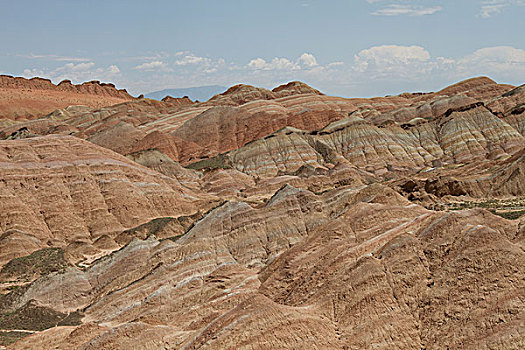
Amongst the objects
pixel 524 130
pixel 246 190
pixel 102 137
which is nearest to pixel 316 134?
pixel 246 190

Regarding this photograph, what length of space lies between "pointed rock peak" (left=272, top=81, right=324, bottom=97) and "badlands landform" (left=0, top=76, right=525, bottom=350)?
2754 inches

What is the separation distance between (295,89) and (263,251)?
13429cm

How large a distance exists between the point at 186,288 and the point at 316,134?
238 ft

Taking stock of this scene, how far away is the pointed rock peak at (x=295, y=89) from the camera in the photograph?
6079 inches

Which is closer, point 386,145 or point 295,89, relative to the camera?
point 386,145

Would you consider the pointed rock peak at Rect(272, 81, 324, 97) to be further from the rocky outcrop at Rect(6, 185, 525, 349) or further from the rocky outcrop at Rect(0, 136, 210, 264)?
the rocky outcrop at Rect(6, 185, 525, 349)

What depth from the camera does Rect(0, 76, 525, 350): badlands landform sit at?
52.2 feet

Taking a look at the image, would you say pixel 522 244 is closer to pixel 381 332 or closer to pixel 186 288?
pixel 381 332

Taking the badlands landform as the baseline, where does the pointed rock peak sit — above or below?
above

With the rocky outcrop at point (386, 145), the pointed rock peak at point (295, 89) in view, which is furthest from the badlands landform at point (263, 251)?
the pointed rock peak at point (295, 89)

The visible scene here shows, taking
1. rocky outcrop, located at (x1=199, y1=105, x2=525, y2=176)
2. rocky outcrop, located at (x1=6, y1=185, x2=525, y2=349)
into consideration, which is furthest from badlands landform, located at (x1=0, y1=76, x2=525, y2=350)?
rocky outcrop, located at (x1=199, y1=105, x2=525, y2=176)

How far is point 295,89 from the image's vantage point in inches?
6348

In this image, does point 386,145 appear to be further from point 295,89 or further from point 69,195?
point 295,89

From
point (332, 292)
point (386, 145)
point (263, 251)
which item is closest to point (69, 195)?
point (263, 251)
